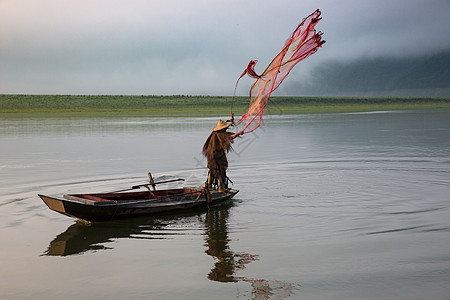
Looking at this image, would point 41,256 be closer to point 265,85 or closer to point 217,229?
point 217,229

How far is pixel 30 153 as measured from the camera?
22703 millimetres

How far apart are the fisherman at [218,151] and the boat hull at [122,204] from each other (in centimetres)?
64

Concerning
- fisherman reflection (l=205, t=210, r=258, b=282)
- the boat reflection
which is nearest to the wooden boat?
the boat reflection

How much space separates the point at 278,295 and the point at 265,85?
5431 mm

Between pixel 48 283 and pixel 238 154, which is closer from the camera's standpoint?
pixel 48 283

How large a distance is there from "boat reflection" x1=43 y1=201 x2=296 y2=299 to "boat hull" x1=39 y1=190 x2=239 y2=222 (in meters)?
0.17

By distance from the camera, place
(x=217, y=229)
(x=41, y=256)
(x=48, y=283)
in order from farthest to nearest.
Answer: (x=217, y=229), (x=41, y=256), (x=48, y=283)

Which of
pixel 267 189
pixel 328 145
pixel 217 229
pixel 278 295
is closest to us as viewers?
pixel 278 295

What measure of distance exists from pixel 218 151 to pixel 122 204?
9.55 ft

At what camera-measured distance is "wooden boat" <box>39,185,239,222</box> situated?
9.92 meters

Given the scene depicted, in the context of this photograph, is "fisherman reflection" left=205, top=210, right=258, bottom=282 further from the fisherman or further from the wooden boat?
the fisherman

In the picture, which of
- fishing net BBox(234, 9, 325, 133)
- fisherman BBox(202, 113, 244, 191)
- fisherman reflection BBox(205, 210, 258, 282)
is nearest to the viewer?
fisherman reflection BBox(205, 210, 258, 282)

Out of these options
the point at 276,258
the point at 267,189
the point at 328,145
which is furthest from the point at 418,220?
the point at 328,145

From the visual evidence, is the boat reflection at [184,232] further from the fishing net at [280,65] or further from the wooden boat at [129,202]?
the fishing net at [280,65]
